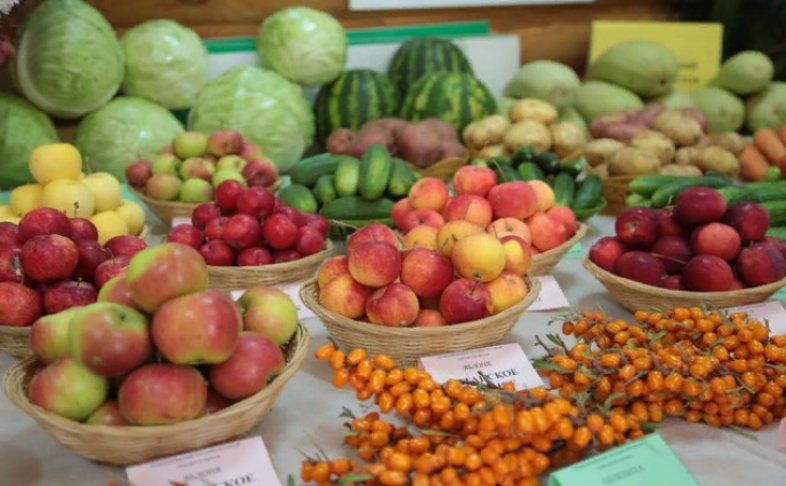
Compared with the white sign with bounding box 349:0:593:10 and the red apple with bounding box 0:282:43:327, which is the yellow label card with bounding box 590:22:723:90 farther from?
the red apple with bounding box 0:282:43:327

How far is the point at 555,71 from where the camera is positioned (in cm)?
314

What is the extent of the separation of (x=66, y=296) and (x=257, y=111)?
1505 millimetres

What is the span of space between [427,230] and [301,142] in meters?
1.37

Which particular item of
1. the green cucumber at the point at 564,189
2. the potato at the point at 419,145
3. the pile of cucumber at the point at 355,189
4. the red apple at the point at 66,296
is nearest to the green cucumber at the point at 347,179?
the pile of cucumber at the point at 355,189

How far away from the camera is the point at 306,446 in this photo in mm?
1138

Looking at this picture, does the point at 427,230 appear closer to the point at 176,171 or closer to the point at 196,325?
the point at 196,325

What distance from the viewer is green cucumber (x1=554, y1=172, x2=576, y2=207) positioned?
2080 mm

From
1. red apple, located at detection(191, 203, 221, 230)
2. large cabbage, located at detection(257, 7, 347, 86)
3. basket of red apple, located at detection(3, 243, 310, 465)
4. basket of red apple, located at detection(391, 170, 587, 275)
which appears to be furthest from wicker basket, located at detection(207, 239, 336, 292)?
large cabbage, located at detection(257, 7, 347, 86)

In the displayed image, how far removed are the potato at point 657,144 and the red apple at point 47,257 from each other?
176 centimetres

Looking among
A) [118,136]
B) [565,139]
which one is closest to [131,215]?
[118,136]

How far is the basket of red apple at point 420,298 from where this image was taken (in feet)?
4.16

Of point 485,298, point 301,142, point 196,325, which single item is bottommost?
point 301,142

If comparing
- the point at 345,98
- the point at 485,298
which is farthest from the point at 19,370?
the point at 345,98

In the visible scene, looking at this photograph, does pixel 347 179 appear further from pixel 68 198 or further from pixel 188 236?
pixel 68 198
